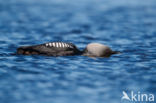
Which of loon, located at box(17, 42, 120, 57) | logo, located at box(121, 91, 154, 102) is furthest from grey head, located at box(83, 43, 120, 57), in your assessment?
logo, located at box(121, 91, 154, 102)

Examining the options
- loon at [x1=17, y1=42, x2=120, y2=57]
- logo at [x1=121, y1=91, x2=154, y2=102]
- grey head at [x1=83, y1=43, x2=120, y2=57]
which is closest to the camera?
logo at [x1=121, y1=91, x2=154, y2=102]

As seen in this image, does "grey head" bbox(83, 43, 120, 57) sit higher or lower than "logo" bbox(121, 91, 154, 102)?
higher

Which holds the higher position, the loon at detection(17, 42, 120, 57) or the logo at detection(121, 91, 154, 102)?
the loon at detection(17, 42, 120, 57)

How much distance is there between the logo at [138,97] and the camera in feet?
20.4

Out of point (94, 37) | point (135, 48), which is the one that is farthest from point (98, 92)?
point (94, 37)

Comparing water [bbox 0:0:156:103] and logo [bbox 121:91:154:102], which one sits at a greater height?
water [bbox 0:0:156:103]

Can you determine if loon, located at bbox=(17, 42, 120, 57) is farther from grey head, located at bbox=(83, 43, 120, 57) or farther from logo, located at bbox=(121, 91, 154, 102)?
logo, located at bbox=(121, 91, 154, 102)

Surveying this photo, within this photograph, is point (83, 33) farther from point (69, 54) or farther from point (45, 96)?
point (45, 96)

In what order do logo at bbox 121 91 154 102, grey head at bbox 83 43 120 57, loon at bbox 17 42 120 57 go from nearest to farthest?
logo at bbox 121 91 154 102, loon at bbox 17 42 120 57, grey head at bbox 83 43 120 57

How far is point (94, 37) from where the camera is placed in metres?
12.2

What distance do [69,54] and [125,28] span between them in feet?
20.2

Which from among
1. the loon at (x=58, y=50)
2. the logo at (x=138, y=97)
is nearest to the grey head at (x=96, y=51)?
the loon at (x=58, y=50)

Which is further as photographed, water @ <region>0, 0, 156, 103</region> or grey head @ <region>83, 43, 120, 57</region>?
grey head @ <region>83, 43, 120, 57</region>

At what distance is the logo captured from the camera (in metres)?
6.23
